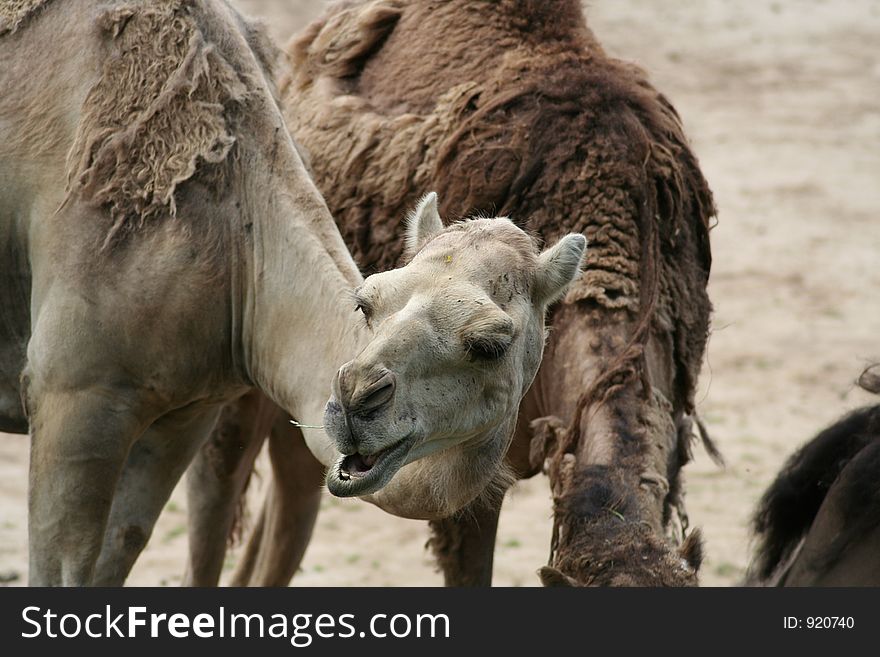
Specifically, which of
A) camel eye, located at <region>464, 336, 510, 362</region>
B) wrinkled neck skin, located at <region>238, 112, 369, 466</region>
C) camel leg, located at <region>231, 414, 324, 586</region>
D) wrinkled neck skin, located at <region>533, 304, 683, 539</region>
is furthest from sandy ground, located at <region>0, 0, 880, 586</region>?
wrinkled neck skin, located at <region>238, 112, 369, 466</region>

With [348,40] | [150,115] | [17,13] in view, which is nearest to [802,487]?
[150,115]

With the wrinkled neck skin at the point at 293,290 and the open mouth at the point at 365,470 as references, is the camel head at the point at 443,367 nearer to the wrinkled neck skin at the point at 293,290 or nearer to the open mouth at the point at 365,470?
the open mouth at the point at 365,470

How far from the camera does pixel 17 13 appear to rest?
4.92 metres

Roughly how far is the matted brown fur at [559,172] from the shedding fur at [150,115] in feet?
3.71

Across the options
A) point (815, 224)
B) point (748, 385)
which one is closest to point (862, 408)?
point (748, 385)

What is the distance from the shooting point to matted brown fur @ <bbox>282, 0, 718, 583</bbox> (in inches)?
193

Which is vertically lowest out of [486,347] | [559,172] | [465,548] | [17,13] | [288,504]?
[288,504]

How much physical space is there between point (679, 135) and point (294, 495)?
259cm

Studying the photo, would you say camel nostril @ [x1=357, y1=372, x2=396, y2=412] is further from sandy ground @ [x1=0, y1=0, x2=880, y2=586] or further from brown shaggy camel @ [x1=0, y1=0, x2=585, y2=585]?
sandy ground @ [x1=0, y1=0, x2=880, y2=586]

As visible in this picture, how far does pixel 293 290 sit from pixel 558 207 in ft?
3.96

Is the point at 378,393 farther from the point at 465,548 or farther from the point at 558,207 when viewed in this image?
the point at 465,548

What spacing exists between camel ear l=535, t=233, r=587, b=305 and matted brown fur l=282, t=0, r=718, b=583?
869 millimetres

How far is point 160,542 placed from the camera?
8.19m

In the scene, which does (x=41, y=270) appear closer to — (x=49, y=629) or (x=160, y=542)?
(x=49, y=629)
